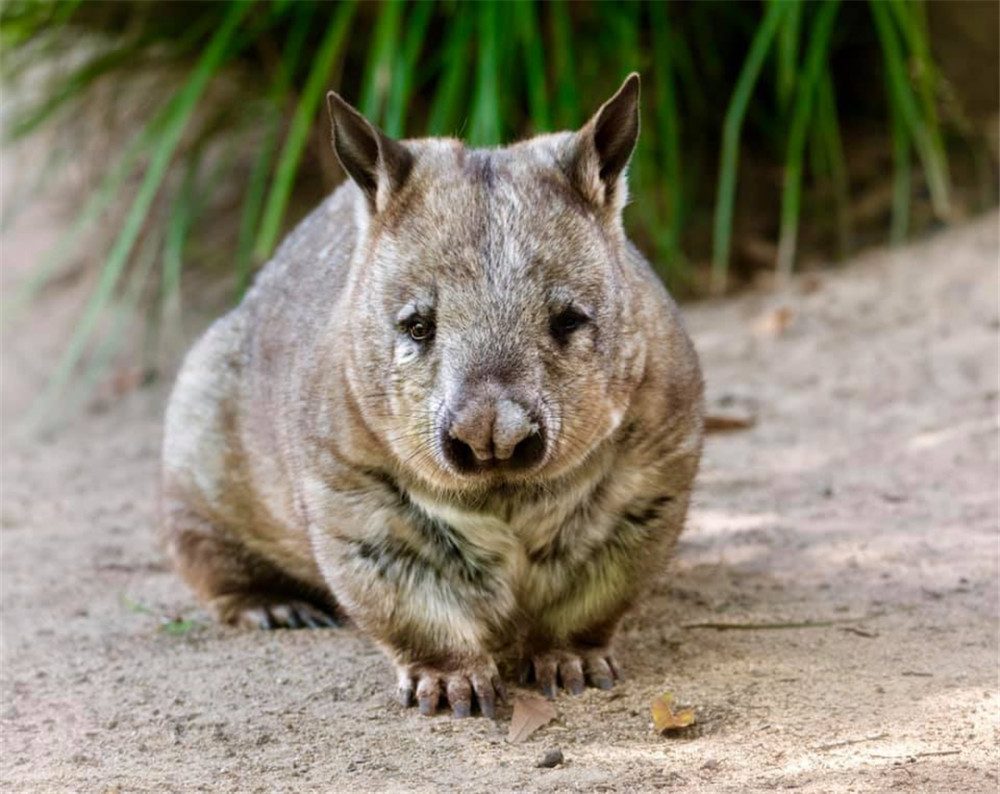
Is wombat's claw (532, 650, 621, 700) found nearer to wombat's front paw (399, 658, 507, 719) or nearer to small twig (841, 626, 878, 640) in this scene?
wombat's front paw (399, 658, 507, 719)

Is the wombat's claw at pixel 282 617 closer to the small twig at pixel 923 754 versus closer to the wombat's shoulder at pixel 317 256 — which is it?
the wombat's shoulder at pixel 317 256

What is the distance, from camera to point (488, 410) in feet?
9.23

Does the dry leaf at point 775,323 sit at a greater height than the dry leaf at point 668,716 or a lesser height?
greater

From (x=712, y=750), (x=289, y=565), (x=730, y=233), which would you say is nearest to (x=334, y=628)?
(x=289, y=565)

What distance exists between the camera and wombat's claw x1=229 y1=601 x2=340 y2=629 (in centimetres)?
396

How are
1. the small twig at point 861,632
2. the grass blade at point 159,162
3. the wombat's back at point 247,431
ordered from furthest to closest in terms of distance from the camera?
the grass blade at point 159,162 < the wombat's back at point 247,431 < the small twig at point 861,632

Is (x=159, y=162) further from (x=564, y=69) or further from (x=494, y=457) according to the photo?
(x=494, y=457)

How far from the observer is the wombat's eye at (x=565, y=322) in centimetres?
298

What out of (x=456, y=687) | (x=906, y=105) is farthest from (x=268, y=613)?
(x=906, y=105)

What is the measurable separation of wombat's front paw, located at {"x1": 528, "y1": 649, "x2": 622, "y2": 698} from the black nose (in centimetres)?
65

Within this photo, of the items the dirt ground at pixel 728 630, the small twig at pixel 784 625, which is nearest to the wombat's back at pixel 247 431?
the dirt ground at pixel 728 630

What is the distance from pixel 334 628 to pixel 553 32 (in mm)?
3052

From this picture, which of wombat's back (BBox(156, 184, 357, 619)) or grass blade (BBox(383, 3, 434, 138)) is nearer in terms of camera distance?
wombat's back (BBox(156, 184, 357, 619))

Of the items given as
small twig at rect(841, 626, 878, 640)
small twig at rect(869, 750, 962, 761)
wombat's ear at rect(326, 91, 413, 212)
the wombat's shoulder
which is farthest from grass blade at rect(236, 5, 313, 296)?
small twig at rect(869, 750, 962, 761)
